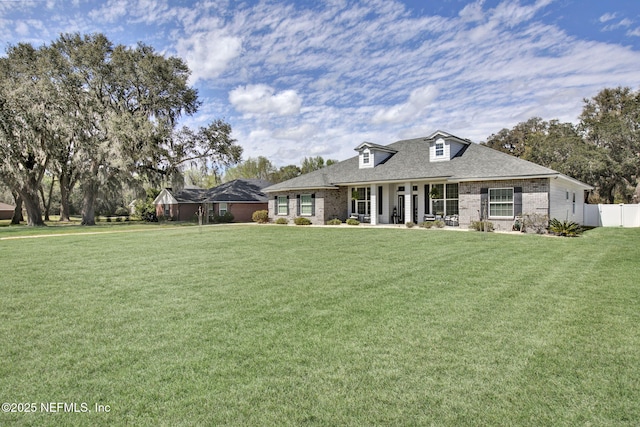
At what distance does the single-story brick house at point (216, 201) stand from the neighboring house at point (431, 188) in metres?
6.05

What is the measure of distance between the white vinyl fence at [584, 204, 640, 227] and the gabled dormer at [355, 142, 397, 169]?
41.2ft

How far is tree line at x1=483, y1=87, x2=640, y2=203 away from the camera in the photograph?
31922mm

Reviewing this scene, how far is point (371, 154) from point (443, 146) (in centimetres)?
464

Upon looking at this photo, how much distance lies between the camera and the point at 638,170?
31.9m

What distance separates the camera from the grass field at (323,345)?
116 inches

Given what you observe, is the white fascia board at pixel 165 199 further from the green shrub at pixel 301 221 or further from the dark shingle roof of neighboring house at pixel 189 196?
the green shrub at pixel 301 221

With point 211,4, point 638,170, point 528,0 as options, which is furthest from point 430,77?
point 638,170

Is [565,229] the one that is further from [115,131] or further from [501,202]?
[115,131]

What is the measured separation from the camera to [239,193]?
34.2m

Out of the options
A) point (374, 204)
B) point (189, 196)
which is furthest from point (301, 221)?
point (189, 196)

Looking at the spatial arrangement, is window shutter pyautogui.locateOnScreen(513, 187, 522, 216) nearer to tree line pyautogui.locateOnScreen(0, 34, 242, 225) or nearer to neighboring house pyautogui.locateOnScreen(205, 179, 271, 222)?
neighboring house pyautogui.locateOnScreen(205, 179, 271, 222)

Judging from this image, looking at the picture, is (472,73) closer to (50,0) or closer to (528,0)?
(528,0)

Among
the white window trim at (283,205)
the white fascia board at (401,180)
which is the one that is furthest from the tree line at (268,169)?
the white fascia board at (401,180)

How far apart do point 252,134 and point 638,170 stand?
114ft
